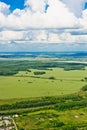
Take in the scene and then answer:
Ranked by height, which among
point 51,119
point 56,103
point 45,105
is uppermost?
point 56,103

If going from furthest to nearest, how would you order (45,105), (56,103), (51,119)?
(56,103)
(45,105)
(51,119)

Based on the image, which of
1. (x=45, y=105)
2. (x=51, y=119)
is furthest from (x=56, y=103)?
(x=51, y=119)

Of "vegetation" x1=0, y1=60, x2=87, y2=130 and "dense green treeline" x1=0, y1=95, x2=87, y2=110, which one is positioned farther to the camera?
"dense green treeline" x1=0, y1=95, x2=87, y2=110

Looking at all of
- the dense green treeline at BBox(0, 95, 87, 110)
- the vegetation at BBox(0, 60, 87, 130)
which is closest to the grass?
the vegetation at BBox(0, 60, 87, 130)

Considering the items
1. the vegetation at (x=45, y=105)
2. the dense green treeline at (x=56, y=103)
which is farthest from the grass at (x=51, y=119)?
the dense green treeline at (x=56, y=103)

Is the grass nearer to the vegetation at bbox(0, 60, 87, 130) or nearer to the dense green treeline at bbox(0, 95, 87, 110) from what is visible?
the vegetation at bbox(0, 60, 87, 130)

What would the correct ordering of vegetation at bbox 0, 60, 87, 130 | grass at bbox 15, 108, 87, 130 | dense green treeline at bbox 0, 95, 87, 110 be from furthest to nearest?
dense green treeline at bbox 0, 95, 87, 110 < vegetation at bbox 0, 60, 87, 130 < grass at bbox 15, 108, 87, 130

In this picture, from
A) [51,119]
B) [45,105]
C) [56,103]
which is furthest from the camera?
[56,103]

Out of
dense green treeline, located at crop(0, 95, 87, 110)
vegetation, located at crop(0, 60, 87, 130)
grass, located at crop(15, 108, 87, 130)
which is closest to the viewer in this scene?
grass, located at crop(15, 108, 87, 130)

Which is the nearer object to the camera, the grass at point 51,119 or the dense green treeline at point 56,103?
the grass at point 51,119

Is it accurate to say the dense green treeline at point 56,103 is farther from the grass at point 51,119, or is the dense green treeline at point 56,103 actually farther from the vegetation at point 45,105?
the grass at point 51,119

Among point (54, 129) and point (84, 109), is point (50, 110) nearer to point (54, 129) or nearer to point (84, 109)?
point (84, 109)

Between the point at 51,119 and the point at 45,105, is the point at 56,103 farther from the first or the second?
the point at 51,119
